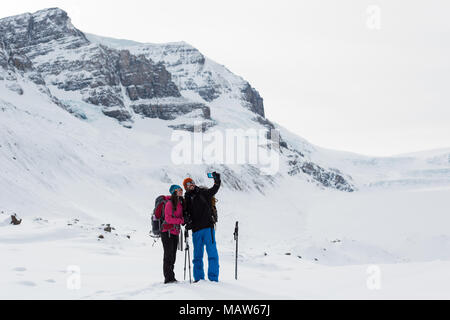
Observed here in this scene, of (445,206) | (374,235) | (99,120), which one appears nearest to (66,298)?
(374,235)

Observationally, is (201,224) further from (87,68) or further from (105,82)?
(87,68)

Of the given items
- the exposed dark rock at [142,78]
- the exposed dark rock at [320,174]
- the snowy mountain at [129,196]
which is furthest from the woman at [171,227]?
the exposed dark rock at [142,78]

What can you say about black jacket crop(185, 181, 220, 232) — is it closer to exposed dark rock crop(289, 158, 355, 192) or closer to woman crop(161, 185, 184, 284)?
woman crop(161, 185, 184, 284)

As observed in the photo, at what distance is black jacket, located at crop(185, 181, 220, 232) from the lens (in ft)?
26.8

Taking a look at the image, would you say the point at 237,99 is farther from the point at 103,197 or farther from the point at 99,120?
the point at 103,197

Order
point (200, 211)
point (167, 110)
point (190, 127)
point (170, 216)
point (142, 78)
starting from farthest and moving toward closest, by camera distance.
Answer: point (142, 78)
point (167, 110)
point (190, 127)
point (200, 211)
point (170, 216)

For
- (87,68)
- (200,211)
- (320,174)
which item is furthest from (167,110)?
(200,211)

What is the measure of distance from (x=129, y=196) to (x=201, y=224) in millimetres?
27183

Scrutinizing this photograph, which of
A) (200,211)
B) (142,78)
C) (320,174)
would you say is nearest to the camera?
(200,211)

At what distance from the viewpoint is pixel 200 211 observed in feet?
26.7

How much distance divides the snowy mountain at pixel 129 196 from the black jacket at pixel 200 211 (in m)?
1.27

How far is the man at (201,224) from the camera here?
8.16 meters

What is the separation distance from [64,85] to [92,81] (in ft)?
18.3

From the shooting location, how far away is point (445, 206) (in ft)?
186
